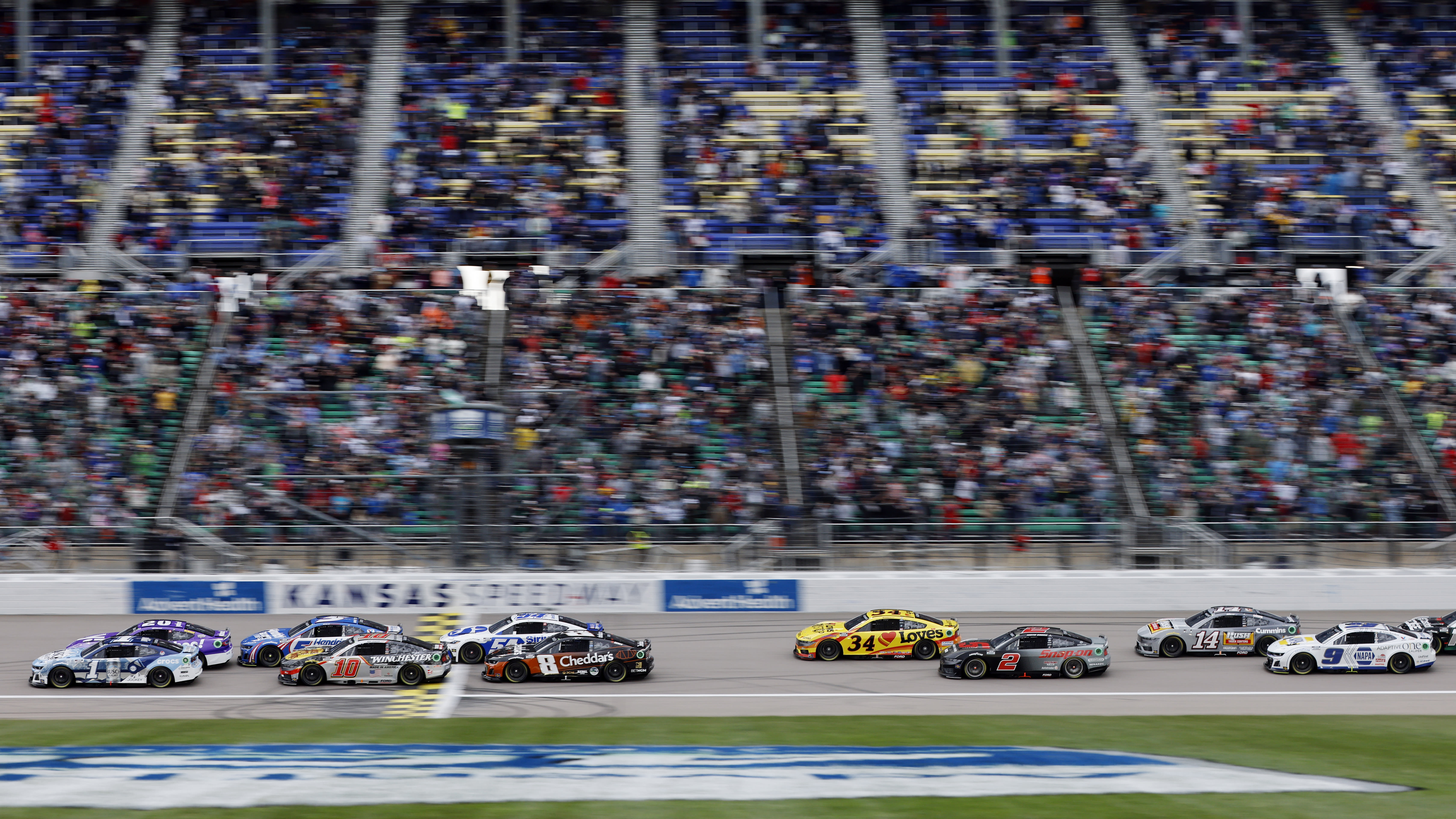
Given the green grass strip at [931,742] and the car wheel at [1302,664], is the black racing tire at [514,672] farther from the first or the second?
the car wheel at [1302,664]

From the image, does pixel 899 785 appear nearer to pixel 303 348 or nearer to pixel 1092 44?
pixel 303 348

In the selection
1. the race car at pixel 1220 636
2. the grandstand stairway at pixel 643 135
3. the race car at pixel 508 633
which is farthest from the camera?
the grandstand stairway at pixel 643 135

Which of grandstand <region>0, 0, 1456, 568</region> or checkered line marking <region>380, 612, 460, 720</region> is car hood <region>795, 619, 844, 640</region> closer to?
grandstand <region>0, 0, 1456, 568</region>

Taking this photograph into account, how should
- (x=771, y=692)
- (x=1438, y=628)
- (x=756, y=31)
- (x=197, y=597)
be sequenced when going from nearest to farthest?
(x=771, y=692)
(x=1438, y=628)
(x=197, y=597)
(x=756, y=31)

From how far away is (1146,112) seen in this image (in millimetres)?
38469

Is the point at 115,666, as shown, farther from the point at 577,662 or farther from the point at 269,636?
the point at 577,662

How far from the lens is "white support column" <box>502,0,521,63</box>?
130 ft

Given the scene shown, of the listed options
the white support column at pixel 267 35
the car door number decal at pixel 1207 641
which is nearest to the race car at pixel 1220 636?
the car door number decal at pixel 1207 641

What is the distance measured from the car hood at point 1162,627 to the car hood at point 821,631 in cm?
503

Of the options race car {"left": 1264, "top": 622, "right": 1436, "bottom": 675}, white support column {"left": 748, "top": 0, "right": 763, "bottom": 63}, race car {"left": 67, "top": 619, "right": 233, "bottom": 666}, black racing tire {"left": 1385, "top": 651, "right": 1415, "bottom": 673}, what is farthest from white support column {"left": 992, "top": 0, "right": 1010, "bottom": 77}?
race car {"left": 67, "top": 619, "right": 233, "bottom": 666}

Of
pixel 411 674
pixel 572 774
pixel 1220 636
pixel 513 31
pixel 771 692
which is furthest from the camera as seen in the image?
pixel 513 31

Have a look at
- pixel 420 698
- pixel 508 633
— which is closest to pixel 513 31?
pixel 508 633

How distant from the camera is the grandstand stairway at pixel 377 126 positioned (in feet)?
115

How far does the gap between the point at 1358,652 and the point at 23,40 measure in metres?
37.8
